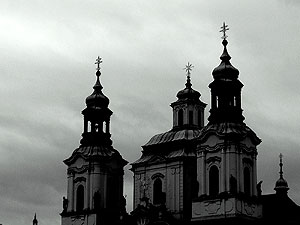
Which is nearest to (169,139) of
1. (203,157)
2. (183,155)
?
(183,155)

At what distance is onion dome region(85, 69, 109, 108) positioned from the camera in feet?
232

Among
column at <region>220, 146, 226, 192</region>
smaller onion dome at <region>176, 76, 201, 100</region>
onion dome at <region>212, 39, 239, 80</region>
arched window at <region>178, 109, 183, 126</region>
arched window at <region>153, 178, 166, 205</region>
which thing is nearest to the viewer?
column at <region>220, 146, 226, 192</region>

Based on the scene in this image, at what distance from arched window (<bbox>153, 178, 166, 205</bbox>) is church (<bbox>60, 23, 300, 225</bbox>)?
8cm

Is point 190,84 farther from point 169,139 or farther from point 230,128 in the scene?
point 230,128

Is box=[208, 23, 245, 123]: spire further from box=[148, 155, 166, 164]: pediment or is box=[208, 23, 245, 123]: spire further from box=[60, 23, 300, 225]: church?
box=[148, 155, 166, 164]: pediment

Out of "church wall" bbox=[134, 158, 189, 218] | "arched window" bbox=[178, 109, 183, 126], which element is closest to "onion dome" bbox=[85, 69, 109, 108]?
"arched window" bbox=[178, 109, 183, 126]

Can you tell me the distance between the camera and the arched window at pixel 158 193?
65.6 m

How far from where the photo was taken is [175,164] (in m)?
65.6

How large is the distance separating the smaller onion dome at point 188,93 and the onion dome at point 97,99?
20.8ft

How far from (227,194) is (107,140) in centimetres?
1569

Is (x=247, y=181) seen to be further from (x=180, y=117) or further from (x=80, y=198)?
(x=80, y=198)

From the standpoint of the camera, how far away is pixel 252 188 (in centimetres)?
6019

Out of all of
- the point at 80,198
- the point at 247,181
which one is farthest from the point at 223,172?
the point at 80,198

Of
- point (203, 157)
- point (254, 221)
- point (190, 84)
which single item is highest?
point (190, 84)
